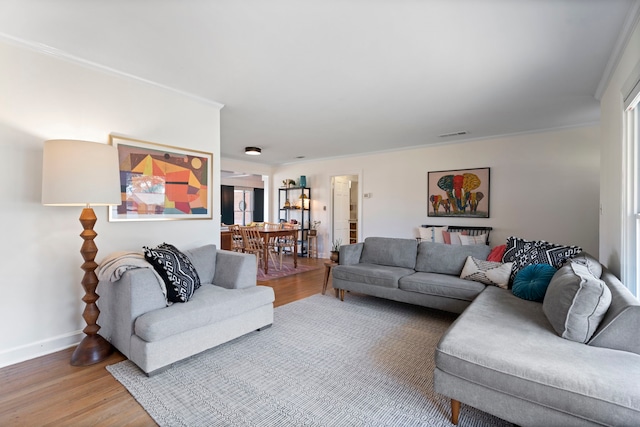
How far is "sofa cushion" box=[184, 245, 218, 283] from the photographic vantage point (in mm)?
2873

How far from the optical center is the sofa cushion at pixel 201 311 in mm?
1997

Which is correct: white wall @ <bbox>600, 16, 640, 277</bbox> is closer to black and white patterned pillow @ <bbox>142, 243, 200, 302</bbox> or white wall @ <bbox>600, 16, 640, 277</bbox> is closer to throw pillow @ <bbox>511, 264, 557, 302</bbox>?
throw pillow @ <bbox>511, 264, 557, 302</bbox>

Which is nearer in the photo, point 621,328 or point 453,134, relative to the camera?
point 621,328

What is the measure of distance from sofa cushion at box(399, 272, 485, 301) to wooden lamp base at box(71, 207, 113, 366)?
2736 millimetres

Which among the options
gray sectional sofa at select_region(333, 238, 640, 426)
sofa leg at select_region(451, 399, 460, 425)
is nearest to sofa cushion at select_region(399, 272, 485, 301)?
gray sectional sofa at select_region(333, 238, 640, 426)

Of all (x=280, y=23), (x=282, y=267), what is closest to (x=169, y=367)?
(x=280, y=23)

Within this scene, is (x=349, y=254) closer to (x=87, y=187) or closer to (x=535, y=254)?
(x=535, y=254)

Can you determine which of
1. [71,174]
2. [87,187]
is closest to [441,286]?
[87,187]

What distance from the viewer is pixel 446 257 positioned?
346 cm

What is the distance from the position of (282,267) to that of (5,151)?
434 cm

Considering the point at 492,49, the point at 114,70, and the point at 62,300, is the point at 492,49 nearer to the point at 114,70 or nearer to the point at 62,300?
the point at 114,70

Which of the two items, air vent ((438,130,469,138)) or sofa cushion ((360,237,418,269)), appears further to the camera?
air vent ((438,130,469,138))

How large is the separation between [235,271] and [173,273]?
582 millimetres

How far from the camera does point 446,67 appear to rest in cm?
257
